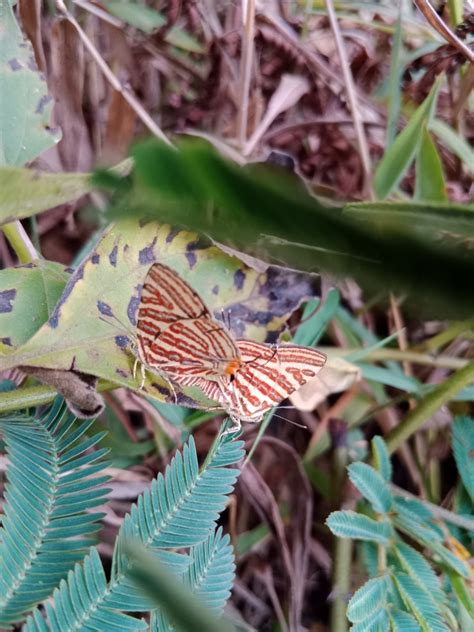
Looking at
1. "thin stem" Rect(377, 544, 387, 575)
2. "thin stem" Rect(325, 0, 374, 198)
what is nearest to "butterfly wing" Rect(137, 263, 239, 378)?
"thin stem" Rect(377, 544, 387, 575)

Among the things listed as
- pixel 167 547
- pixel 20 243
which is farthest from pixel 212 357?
pixel 20 243

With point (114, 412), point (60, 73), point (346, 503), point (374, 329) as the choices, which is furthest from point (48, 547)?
point (60, 73)

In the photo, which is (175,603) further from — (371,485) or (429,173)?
(429,173)

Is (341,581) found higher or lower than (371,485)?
lower

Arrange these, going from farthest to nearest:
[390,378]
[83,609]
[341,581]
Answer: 1. [390,378]
2. [341,581]
3. [83,609]

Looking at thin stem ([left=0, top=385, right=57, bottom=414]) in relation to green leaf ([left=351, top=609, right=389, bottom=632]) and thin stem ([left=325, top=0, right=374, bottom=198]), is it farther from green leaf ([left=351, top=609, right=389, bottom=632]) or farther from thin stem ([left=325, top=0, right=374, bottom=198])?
thin stem ([left=325, top=0, right=374, bottom=198])
